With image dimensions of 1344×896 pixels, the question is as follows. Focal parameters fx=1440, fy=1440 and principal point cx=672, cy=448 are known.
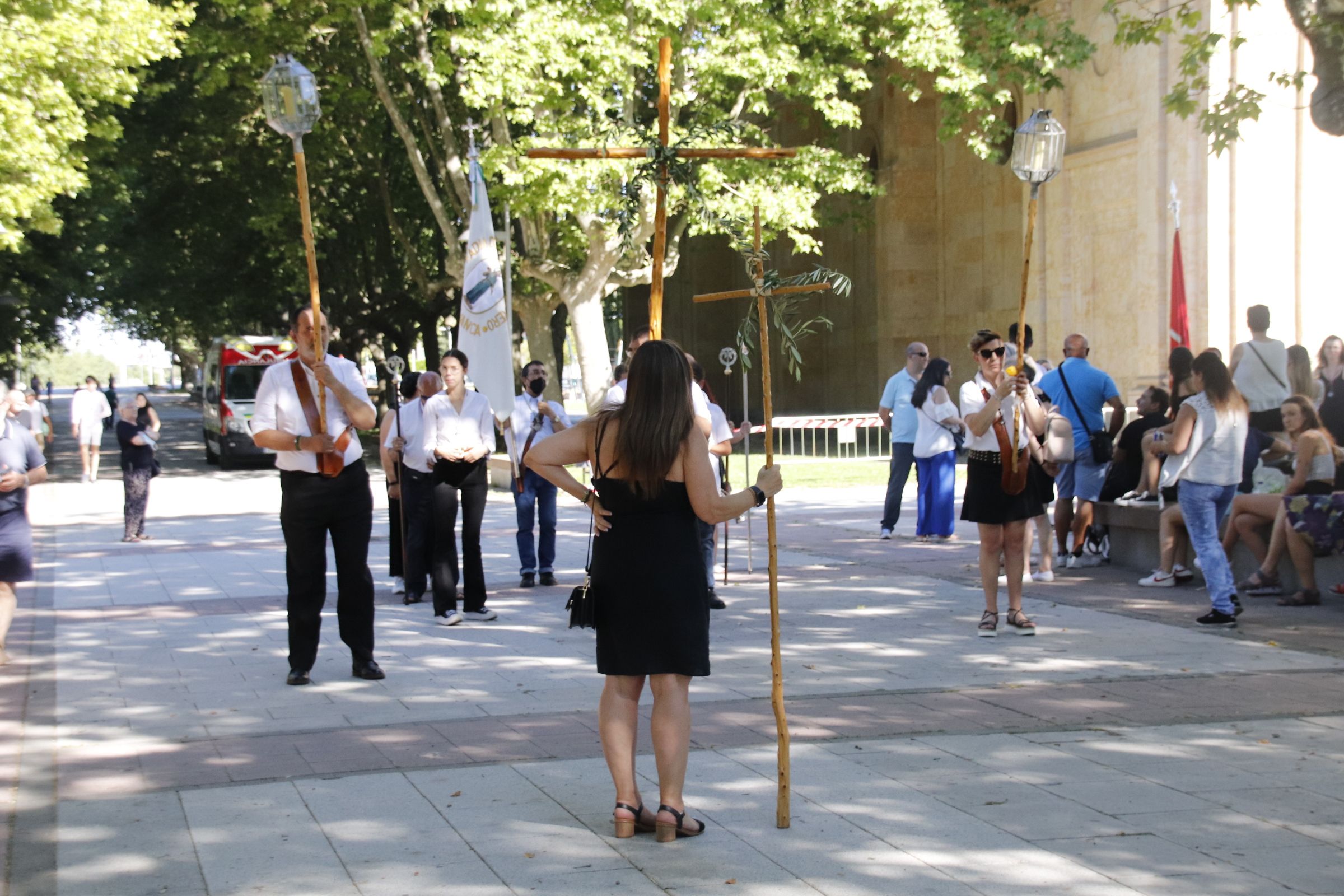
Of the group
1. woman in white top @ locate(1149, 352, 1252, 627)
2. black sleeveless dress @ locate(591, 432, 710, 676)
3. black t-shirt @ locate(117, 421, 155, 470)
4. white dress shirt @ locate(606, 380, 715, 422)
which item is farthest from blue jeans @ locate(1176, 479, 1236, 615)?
black t-shirt @ locate(117, 421, 155, 470)

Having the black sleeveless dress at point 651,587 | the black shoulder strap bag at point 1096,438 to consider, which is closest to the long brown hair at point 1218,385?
the black shoulder strap bag at point 1096,438

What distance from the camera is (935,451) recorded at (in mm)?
14375

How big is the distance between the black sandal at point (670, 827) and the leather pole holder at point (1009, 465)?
4.37 meters

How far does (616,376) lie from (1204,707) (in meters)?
5.72

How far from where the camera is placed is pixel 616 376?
1139cm

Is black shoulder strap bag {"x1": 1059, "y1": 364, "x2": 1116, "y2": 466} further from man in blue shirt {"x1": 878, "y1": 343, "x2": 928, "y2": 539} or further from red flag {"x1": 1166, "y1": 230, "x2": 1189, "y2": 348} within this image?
red flag {"x1": 1166, "y1": 230, "x2": 1189, "y2": 348}

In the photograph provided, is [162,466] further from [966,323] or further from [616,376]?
[616,376]

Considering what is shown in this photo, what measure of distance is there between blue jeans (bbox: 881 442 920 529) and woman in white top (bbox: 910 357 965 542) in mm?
174

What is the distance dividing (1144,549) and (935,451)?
2878 mm

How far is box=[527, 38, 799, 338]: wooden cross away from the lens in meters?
5.20

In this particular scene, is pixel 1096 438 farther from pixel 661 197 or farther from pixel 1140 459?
pixel 661 197

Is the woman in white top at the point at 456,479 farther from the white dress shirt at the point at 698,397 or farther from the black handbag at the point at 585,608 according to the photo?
the black handbag at the point at 585,608

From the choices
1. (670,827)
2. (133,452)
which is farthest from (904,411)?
(670,827)

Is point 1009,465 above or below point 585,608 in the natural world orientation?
above
